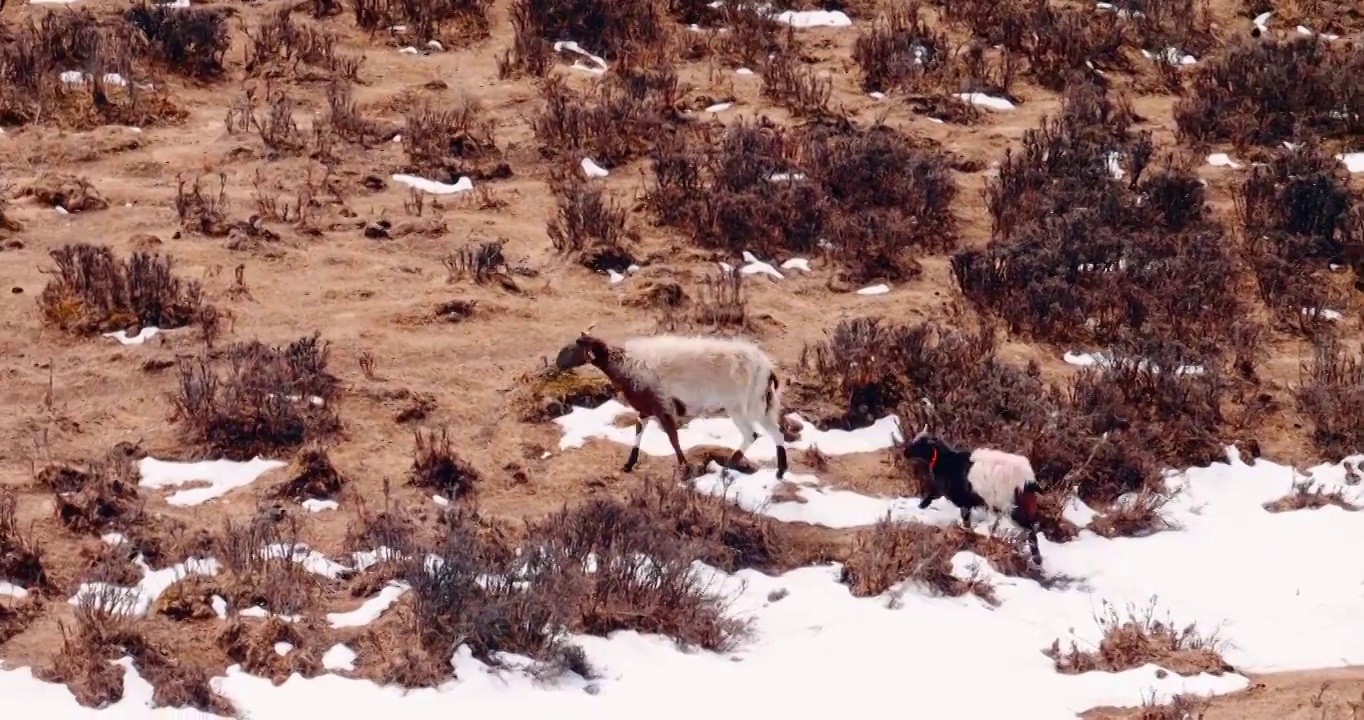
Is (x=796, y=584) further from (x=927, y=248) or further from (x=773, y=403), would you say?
(x=927, y=248)

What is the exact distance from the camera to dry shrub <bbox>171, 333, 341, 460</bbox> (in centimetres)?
797

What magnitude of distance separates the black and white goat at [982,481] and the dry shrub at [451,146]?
4.87 m

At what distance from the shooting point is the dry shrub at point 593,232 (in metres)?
10.3

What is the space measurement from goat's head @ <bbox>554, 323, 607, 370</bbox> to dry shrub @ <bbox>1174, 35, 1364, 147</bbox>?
6940 mm

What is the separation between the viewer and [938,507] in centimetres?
814

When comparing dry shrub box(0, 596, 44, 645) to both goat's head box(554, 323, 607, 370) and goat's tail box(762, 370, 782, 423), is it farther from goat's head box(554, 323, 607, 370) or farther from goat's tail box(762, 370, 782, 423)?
goat's tail box(762, 370, 782, 423)

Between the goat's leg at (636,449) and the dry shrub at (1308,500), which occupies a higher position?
the goat's leg at (636,449)

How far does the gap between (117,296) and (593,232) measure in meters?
3.23

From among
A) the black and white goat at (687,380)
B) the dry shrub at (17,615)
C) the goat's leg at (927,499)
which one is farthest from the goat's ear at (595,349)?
the dry shrub at (17,615)

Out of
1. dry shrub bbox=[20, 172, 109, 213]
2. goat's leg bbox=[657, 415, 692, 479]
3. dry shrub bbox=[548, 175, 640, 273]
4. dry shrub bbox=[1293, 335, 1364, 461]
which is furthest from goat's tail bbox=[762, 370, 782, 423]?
dry shrub bbox=[20, 172, 109, 213]

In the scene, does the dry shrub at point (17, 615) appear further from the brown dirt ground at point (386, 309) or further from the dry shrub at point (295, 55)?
the dry shrub at point (295, 55)

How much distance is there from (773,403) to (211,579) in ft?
10.3

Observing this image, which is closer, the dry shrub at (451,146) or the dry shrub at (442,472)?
the dry shrub at (442,472)

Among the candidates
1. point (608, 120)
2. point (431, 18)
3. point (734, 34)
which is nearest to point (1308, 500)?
point (608, 120)
